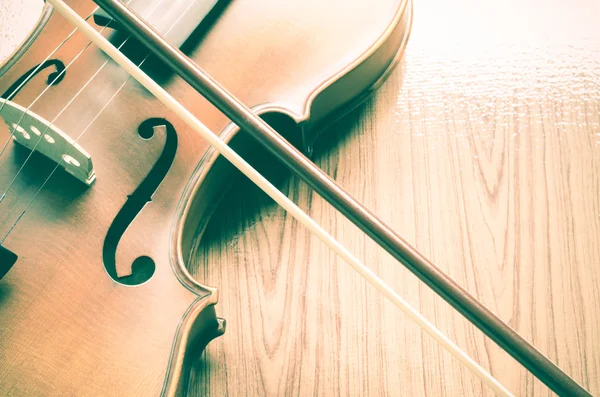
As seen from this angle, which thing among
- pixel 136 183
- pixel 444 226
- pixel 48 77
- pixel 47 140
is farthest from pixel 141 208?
pixel 444 226

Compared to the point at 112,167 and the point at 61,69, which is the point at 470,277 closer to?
the point at 112,167

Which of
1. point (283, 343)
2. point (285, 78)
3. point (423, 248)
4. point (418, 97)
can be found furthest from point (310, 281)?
point (418, 97)

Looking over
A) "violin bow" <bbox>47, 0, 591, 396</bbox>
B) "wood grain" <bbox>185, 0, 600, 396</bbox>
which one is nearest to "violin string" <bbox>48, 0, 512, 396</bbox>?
"violin bow" <bbox>47, 0, 591, 396</bbox>

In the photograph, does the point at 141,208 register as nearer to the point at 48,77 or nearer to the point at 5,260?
the point at 5,260

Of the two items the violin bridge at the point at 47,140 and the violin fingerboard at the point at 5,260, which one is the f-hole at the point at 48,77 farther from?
the violin fingerboard at the point at 5,260

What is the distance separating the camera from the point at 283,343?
0.85 metres

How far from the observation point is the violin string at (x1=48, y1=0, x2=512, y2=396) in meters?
0.61

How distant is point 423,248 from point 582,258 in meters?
0.31

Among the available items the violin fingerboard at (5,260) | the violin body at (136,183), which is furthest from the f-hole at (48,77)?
the violin fingerboard at (5,260)

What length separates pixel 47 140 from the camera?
0.70 meters

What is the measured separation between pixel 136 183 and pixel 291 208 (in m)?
0.26

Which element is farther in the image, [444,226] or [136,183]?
[444,226]

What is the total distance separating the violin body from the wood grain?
0.33 ft

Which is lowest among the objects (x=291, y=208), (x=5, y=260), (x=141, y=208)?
(x=5, y=260)
